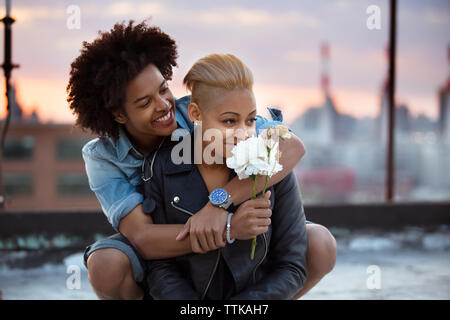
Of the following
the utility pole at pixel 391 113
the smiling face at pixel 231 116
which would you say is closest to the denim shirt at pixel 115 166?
the smiling face at pixel 231 116

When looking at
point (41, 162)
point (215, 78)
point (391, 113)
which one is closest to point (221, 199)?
point (215, 78)

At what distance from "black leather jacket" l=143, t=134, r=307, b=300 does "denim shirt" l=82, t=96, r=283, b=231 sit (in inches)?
3.4

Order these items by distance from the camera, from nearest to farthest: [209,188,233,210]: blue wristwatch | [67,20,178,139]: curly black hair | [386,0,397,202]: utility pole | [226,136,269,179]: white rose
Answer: [226,136,269,179]: white rose → [209,188,233,210]: blue wristwatch → [67,20,178,139]: curly black hair → [386,0,397,202]: utility pole

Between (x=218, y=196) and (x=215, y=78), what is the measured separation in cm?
39

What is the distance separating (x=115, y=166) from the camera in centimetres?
195

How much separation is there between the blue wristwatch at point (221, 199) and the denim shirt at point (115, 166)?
1.01ft

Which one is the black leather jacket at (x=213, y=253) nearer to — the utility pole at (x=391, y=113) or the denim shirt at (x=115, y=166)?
the denim shirt at (x=115, y=166)

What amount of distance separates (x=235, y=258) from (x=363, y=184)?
8609cm

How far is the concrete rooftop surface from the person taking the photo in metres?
3.03

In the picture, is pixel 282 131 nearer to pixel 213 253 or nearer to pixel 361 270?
pixel 213 253

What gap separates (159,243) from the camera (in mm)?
1753

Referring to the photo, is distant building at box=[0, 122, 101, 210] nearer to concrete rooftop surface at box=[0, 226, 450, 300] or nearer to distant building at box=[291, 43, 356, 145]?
distant building at box=[291, 43, 356, 145]

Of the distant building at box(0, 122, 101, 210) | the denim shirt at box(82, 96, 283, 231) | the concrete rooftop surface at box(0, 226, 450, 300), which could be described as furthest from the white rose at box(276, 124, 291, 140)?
the distant building at box(0, 122, 101, 210)

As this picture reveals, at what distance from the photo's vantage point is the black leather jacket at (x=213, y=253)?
1.77 metres
